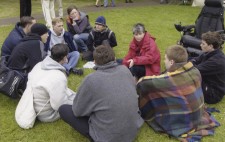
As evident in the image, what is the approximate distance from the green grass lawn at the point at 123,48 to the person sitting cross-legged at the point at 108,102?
0.62 meters

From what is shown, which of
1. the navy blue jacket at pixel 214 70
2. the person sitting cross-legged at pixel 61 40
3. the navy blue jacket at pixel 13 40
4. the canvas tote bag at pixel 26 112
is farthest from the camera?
the person sitting cross-legged at pixel 61 40

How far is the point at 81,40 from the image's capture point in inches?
269

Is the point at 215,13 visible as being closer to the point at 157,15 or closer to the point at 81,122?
the point at 81,122

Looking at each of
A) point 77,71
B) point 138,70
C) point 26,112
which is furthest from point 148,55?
point 26,112

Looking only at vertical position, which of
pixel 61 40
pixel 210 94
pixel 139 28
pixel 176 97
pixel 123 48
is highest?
pixel 139 28

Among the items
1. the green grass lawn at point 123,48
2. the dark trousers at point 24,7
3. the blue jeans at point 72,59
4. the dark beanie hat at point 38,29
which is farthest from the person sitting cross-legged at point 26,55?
the dark trousers at point 24,7

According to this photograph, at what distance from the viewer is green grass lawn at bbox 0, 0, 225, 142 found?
3887 millimetres

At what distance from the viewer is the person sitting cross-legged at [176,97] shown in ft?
12.0

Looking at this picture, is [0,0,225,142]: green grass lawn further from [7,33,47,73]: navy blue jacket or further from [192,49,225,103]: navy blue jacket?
[7,33,47,73]: navy blue jacket

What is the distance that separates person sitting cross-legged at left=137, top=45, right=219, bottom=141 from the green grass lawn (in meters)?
0.20

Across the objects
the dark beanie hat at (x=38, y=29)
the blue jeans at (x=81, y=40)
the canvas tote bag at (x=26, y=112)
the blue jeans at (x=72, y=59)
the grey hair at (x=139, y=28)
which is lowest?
the canvas tote bag at (x=26, y=112)

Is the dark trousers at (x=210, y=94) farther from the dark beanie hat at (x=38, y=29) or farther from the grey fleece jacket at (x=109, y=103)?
the dark beanie hat at (x=38, y=29)

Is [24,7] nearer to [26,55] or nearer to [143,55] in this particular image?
[26,55]

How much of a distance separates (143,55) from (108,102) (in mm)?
2246
